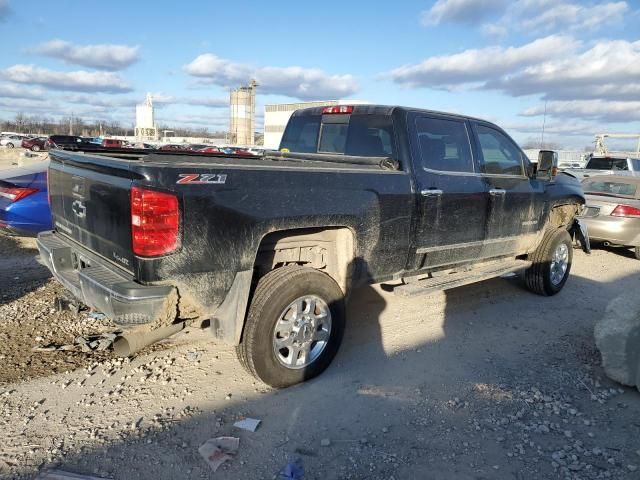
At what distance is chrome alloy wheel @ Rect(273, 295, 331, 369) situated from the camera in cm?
354

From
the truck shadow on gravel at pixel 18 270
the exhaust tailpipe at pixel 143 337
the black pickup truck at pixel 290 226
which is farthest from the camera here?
the truck shadow on gravel at pixel 18 270

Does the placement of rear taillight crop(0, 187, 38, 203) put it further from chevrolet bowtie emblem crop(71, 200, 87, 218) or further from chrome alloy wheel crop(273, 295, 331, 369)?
chrome alloy wheel crop(273, 295, 331, 369)

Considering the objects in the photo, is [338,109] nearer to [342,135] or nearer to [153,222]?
[342,135]

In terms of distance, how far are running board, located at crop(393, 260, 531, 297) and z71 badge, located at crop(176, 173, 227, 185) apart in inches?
78.4

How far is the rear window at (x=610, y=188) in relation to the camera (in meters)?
9.41

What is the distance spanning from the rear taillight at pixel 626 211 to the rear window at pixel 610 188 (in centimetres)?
57

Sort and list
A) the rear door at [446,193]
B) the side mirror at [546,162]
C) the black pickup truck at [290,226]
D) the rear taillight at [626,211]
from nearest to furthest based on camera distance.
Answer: the black pickup truck at [290,226]
the rear door at [446,193]
the side mirror at [546,162]
the rear taillight at [626,211]

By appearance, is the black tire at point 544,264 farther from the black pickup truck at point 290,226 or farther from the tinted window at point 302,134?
the tinted window at point 302,134

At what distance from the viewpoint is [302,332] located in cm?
363

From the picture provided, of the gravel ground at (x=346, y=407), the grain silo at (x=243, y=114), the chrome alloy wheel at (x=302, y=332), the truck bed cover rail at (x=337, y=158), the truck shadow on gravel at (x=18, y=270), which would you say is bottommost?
the gravel ground at (x=346, y=407)

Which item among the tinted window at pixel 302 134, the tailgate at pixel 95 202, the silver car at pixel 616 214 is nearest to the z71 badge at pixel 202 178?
the tailgate at pixel 95 202

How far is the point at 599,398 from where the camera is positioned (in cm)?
368

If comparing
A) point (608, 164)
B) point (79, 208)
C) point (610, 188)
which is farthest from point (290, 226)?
point (608, 164)

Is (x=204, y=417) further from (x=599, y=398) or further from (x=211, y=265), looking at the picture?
(x=599, y=398)
